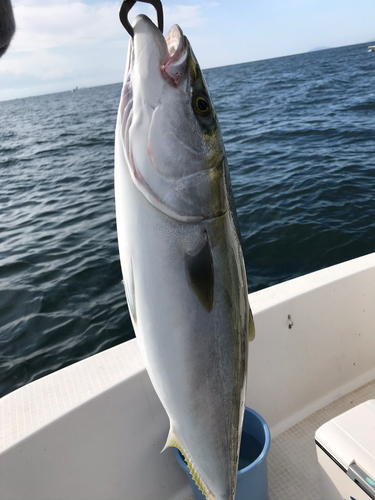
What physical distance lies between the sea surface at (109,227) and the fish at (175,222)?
3.70 metres

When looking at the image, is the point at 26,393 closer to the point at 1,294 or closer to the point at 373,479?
the point at 373,479

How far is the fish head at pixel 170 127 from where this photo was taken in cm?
92

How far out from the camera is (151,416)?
2156mm

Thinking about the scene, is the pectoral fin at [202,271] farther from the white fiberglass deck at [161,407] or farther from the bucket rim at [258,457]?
the bucket rim at [258,457]

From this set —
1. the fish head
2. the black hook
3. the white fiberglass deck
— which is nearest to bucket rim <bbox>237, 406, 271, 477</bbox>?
the white fiberglass deck

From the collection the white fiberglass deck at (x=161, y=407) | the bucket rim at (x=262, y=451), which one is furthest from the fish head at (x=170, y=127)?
the bucket rim at (x=262, y=451)

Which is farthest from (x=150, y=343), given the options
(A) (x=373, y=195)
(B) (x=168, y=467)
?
(A) (x=373, y=195)

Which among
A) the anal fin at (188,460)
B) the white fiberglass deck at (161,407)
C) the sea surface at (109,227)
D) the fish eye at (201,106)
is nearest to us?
the fish eye at (201,106)

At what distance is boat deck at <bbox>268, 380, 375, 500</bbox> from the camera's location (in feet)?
7.90

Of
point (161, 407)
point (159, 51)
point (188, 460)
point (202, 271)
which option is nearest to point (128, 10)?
point (159, 51)

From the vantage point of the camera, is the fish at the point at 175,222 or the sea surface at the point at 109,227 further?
the sea surface at the point at 109,227

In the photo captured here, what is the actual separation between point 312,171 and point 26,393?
8400 millimetres

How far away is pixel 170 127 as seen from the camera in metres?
0.94

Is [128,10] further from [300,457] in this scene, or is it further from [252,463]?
[300,457]
